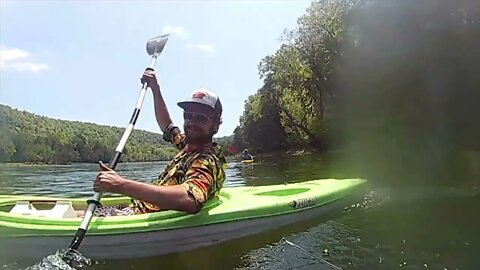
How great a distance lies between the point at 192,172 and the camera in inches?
157

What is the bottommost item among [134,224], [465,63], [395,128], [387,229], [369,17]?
[387,229]

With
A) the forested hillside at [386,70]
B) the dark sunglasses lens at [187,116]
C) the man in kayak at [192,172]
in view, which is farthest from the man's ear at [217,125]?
the forested hillside at [386,70]

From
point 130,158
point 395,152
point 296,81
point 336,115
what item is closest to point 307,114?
point 296,81

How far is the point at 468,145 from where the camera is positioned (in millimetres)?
15602

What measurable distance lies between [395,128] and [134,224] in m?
16.8

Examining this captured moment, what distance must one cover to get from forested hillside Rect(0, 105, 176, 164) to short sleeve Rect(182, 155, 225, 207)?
30.5 meters

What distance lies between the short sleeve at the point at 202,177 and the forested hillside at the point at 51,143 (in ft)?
99.9

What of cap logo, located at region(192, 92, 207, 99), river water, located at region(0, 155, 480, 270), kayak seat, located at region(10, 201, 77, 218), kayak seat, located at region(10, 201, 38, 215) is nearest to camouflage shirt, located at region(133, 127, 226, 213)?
cap logo, located at region(192, 92, 207, 99)

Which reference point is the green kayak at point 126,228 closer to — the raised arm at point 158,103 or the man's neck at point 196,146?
the man's neck at point 196,146

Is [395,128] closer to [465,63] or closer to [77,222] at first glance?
[465,63]

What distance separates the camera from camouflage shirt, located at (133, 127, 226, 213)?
3.96m

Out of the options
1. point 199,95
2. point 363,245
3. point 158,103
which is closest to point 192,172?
point 199,95

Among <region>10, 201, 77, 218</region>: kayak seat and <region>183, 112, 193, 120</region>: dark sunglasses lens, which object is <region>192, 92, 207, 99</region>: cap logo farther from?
<region>10, 201, 77, 218</region>: kayak seat

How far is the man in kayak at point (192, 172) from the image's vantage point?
11.9ft
